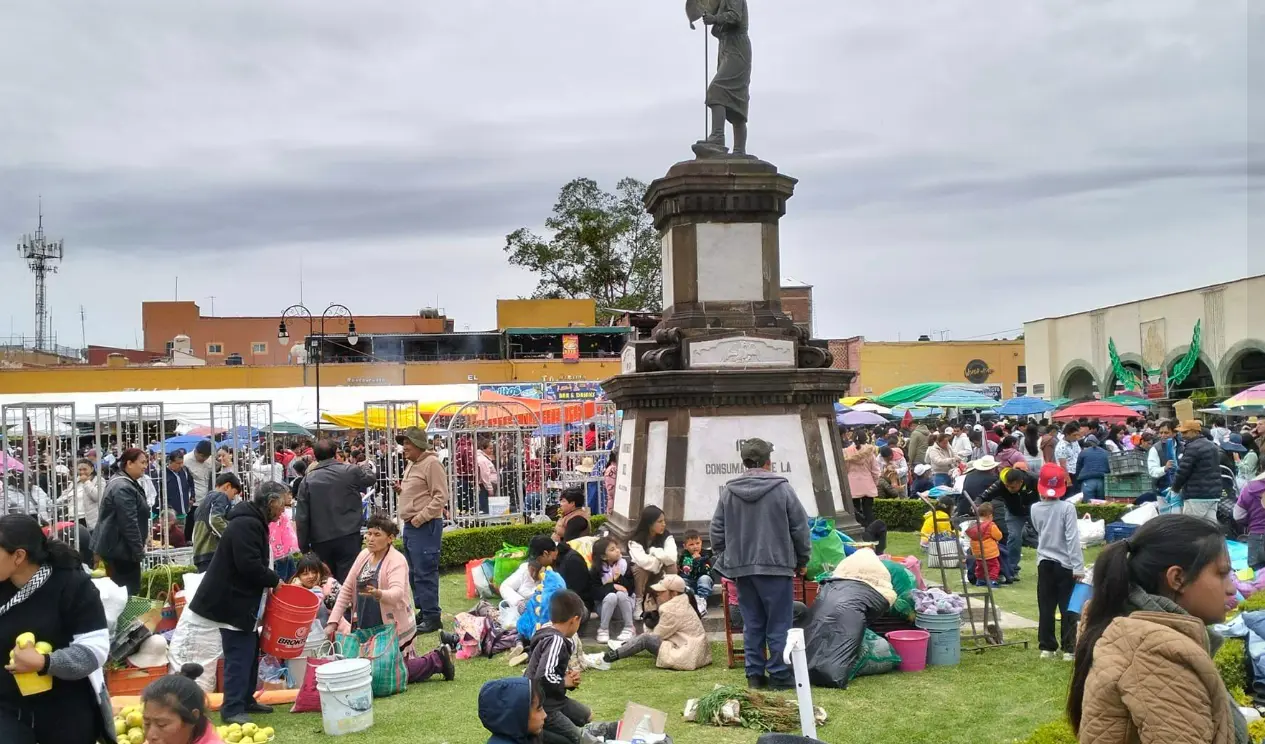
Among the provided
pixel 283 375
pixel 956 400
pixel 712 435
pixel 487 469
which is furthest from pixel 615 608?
pixel 283 375

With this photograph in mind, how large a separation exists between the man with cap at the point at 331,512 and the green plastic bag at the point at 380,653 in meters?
2.09

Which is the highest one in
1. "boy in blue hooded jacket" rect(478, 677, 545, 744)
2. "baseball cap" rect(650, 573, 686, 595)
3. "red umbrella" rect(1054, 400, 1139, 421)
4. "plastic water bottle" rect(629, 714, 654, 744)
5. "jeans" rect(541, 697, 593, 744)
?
"red umbrella" rect(1054, 400, 1139, 421)

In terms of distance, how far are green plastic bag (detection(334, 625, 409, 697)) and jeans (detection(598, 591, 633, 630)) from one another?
2025 mm

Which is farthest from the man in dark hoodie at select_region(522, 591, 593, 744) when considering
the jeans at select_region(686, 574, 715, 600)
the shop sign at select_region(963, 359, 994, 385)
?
the shop sign at select_region(963, 359, 994, 385)

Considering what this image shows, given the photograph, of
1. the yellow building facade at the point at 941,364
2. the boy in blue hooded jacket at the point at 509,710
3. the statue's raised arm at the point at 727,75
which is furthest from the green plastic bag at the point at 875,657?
the yellow building facade at the point at 941,364

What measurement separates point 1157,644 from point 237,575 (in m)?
6.19

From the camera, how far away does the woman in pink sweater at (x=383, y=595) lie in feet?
27.0

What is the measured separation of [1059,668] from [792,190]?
235 inches

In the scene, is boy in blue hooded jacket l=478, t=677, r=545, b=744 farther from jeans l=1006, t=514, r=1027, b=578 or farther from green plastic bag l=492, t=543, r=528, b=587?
jeans l=1006, t=514, r=1027, b=578

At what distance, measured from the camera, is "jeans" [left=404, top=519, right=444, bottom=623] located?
→ 34.8 feet

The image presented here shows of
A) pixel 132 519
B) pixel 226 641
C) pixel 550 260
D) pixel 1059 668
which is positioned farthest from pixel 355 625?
pixel 550 260

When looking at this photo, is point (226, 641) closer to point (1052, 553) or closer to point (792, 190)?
point (1052, 553)

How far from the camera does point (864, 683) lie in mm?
7953

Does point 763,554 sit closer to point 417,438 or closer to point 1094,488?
point 417,438
